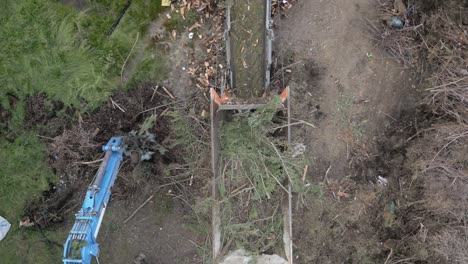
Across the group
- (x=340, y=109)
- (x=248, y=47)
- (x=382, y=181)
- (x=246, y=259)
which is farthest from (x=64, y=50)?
(x=382, y=181)

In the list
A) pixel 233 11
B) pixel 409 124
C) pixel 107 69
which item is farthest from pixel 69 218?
pixel 409 124

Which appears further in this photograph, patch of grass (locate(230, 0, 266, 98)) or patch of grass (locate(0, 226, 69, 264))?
patch of grass (locate(0, 226, 69, 264))

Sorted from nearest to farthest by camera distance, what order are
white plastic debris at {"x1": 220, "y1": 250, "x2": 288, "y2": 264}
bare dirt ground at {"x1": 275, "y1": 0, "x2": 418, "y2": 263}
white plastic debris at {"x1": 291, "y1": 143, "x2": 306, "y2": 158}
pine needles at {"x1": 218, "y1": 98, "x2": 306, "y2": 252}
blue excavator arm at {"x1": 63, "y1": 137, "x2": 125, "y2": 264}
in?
blue excavator arm at {"x1": 63, "y1": 137, "x2": 125, "y2": 264} < pine needles at {"x1": 218, "y1": 98, "x2": 306, "y2": 252} < white plastic debris at {"x1": 220, "y1": 250, "x2": 288, "y2": 264} < white plastic debris at {"x1": 291, "y1": 143, "x2": 306, "y2": 158} < bare dirt ground at {"x1": 275, "y1": 0, "x2": 418, "y2": 263}

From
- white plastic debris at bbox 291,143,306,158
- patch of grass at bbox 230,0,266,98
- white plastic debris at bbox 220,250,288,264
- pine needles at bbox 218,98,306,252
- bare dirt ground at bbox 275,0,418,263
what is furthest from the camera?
bare dirt ground at bbox 275,0,418,263

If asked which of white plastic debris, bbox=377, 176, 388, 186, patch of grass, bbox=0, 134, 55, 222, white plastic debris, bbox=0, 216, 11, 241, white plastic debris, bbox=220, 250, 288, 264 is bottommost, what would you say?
white plastic debris, bbox=220, 250, 288, 264

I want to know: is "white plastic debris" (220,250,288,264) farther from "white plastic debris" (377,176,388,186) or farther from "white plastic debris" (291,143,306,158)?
"white plastic debris" (377,176,388,186)

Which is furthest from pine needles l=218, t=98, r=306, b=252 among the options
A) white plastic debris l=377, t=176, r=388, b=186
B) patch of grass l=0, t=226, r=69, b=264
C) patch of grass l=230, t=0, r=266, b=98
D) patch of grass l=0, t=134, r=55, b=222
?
patch of grass l=0, t=134, r=55, b=222

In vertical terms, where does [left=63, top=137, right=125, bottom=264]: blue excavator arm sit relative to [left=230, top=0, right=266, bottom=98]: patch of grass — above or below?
below

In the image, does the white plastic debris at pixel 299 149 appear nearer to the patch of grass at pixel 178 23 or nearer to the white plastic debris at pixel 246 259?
the white plastic debris at pixel 246 259

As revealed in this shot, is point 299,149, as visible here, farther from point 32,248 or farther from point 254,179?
point 32,248
